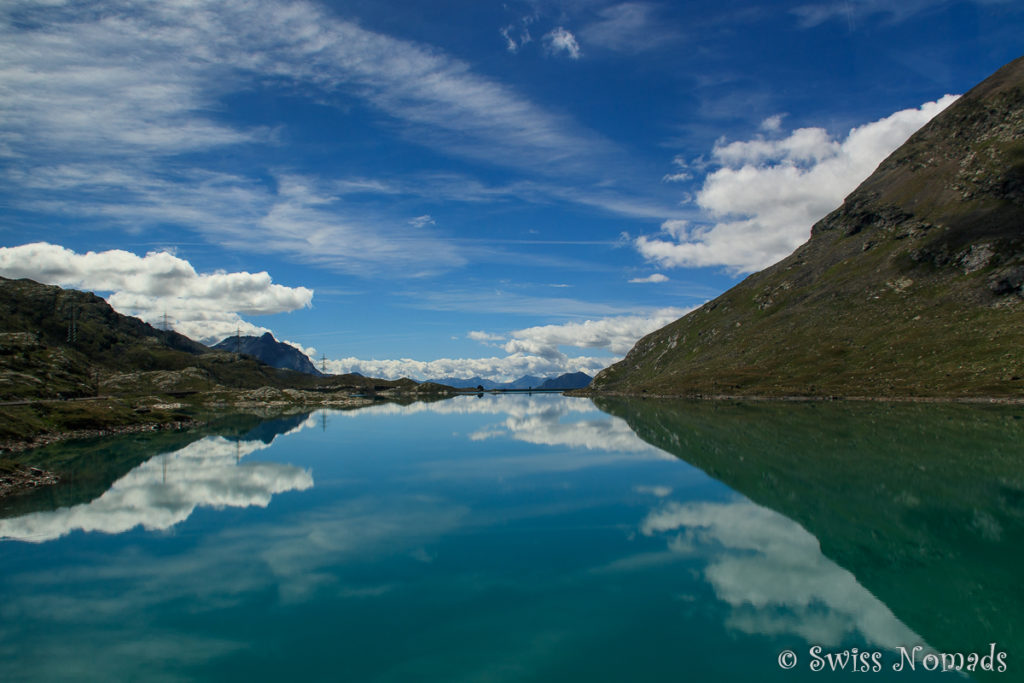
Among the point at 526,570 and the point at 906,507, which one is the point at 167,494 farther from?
the point at 906,507

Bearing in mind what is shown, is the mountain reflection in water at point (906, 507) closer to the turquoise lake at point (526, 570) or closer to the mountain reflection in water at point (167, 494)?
the turquoise lake at point (526, 570)

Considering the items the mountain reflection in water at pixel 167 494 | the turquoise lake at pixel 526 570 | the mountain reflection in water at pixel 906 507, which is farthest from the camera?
the mountain reflection in water at pixel 167 494

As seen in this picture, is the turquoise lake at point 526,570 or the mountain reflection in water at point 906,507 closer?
the turquoise lake at point 526,570

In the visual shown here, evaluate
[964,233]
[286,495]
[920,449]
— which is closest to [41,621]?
[286,495]

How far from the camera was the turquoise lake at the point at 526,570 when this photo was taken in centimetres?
1847

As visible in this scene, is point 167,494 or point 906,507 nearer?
point 906,507

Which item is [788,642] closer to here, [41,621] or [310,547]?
[310,547]

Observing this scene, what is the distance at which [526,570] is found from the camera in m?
27.4

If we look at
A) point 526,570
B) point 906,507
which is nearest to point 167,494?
point 526,570

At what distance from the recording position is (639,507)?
41.2 meters

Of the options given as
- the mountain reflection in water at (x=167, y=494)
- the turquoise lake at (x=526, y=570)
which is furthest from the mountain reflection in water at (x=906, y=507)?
the mountain reflection in water at (x=167, y=494)

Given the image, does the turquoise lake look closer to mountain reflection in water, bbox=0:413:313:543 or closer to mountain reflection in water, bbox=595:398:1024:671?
mountain reflection in water, bbox=595:398:1024:671

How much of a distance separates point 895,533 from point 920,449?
1415 inches

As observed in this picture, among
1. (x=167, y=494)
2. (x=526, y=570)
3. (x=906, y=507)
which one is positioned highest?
(x=167, y=494)
